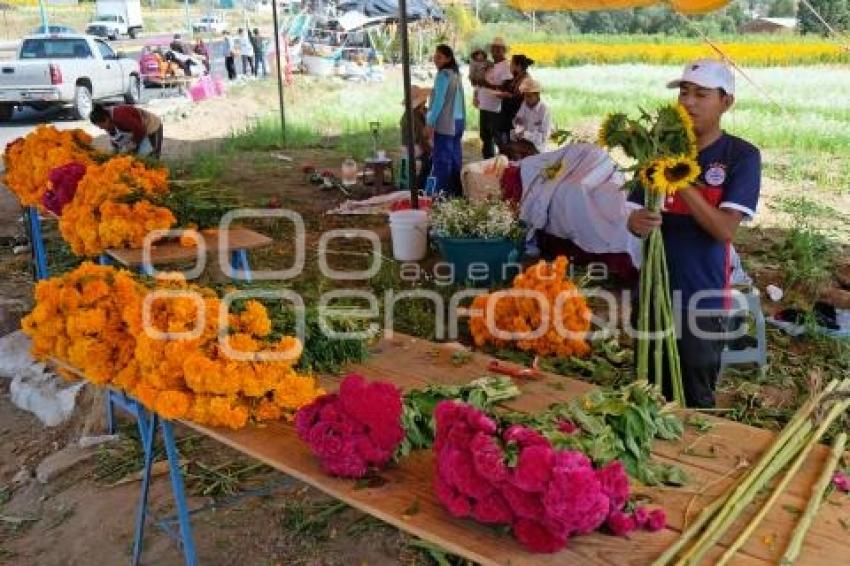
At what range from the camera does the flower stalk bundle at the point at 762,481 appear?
1699 mm

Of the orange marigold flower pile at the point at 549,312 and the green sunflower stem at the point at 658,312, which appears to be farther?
the orange marigold flower pile at the point at 549,312

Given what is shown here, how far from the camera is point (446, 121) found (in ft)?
28.7

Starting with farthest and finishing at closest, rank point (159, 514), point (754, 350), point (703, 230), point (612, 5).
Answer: point (612, 5), point (754, 350), point (159, 514), point (703, 230)

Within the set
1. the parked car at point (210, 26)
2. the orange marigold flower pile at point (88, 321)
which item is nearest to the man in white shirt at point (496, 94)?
the orange marigold flower pile at point (88, 321)

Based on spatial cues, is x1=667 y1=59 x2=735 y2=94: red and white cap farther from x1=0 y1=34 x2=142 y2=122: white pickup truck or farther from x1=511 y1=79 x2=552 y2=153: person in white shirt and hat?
x1=0 y1=34 x2=142 y2=122: white pickup truck

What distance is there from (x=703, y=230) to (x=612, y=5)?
23.3 ft

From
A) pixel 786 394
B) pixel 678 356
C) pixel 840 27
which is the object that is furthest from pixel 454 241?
pixel 840 27

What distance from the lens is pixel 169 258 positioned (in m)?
4.05

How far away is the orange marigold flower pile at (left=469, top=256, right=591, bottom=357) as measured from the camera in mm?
4684

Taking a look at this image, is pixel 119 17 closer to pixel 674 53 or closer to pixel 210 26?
pixel 210 26

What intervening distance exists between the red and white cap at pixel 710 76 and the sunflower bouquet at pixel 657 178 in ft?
0.69

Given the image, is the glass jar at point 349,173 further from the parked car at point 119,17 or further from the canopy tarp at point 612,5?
the parked car at point 119,17

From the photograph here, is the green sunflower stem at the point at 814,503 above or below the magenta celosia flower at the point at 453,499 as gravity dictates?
below

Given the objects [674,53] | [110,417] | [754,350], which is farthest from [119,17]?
[754,350]
